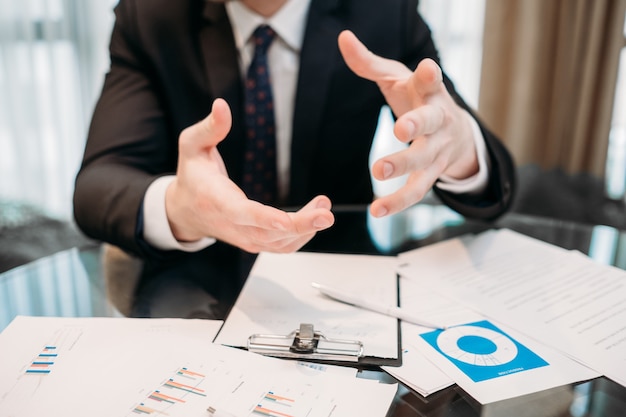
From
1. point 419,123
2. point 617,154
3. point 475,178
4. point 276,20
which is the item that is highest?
point 276,20

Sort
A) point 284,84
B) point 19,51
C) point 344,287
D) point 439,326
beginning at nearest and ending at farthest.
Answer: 1. point 439,326
2. point 344,287
3. point 284,84
4. point 19,51

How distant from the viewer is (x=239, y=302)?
2.37 feet

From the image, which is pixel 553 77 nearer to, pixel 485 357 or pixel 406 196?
pixel 406 196

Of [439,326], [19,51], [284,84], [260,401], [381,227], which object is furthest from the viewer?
[19,51]

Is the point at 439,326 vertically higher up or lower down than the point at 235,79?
lower down

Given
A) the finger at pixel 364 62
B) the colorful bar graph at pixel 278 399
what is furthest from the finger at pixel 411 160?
the colorful bar graph at pixel 278 399

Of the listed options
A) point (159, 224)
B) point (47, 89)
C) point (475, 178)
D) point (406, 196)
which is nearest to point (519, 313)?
point (406, 196)

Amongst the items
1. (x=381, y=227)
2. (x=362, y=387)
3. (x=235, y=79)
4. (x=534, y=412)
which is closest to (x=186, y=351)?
(x=362, y=387)

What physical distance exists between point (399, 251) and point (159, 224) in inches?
15.4

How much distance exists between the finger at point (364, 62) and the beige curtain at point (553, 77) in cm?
139

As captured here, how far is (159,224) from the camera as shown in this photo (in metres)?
0.84

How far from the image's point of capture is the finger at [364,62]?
31.7 inches

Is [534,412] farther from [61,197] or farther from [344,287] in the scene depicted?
[61,197]

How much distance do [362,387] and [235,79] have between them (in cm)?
75
